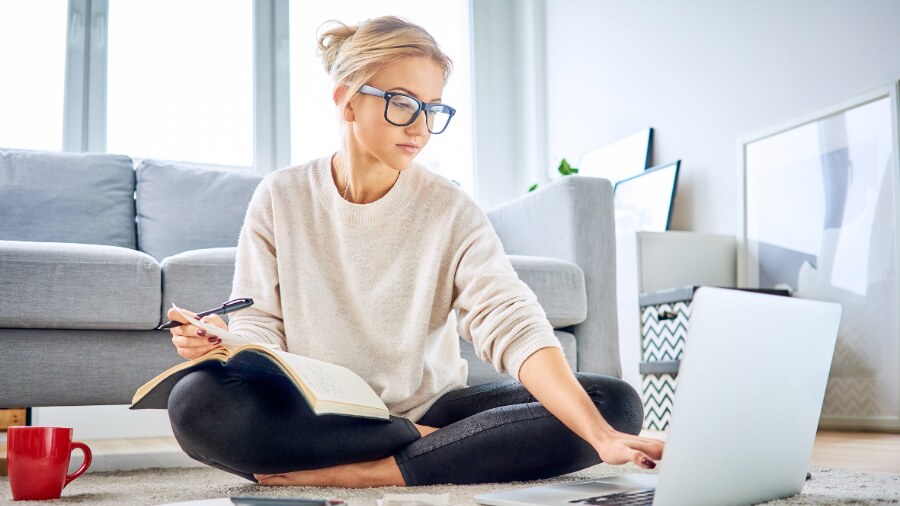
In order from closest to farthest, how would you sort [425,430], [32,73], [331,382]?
[331,382], [425,430], [32,73]

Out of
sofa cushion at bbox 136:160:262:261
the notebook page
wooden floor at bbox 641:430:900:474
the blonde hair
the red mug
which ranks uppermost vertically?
the blonde hair

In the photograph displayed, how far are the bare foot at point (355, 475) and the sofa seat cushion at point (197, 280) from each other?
85cm

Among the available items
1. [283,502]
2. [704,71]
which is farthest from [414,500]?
[704,71]

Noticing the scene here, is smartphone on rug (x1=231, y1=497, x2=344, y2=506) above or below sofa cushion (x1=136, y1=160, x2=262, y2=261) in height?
below

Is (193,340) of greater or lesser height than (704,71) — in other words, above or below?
below

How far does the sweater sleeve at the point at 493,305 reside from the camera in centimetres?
111

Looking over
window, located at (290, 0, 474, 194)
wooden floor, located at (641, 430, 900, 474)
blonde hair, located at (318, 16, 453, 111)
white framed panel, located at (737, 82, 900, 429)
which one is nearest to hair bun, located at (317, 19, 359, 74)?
blonde hair, located at (318, 16, 453, 111)

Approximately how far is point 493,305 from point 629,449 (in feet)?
1.23

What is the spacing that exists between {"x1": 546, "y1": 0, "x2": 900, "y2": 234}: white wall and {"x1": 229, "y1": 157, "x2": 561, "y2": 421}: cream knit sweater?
1645 millimetres

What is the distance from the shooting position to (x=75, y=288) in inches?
68.9

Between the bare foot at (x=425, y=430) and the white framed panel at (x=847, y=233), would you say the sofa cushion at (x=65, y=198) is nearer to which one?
the bare foot at (x=425, y=430)

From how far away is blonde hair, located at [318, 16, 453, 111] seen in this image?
48.7 inches

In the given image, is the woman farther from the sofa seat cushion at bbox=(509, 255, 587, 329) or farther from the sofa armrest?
the sofa armrest

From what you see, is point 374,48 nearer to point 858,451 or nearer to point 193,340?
point 193,340
